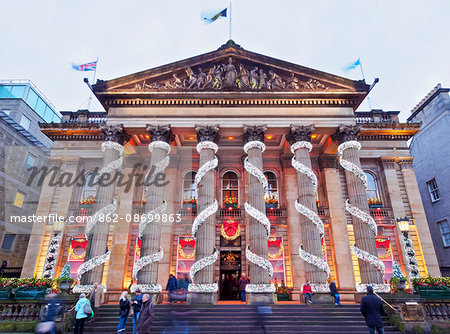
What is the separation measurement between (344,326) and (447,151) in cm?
2052

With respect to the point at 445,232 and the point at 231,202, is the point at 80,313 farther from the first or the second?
the point at 445,232

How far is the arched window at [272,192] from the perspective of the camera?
2170cm

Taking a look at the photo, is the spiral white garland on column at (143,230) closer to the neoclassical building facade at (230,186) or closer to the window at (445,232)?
the neoclassical building facade at (230,186)

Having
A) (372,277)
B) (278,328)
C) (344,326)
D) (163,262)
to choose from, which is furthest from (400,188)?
(163,262)

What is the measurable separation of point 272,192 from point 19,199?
22.2 meters

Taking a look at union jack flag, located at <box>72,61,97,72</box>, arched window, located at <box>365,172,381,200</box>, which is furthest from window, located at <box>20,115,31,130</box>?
arched window, located at <box>365,172,381,200</box>

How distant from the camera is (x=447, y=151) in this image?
24.2 m

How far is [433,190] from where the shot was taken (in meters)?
25.6

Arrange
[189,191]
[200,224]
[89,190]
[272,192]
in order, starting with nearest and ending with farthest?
[200,224]
[89,190]
[189,191]
[272,192]

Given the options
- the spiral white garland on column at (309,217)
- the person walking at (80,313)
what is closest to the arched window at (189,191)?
the spiral white garland on column at (309,217)

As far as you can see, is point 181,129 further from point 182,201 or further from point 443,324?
point 443,324

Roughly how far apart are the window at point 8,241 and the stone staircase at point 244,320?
14.9 metres

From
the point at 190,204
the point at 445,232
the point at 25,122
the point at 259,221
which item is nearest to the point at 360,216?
the point at 259,221

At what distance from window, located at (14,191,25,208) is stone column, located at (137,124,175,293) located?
15.5 m
